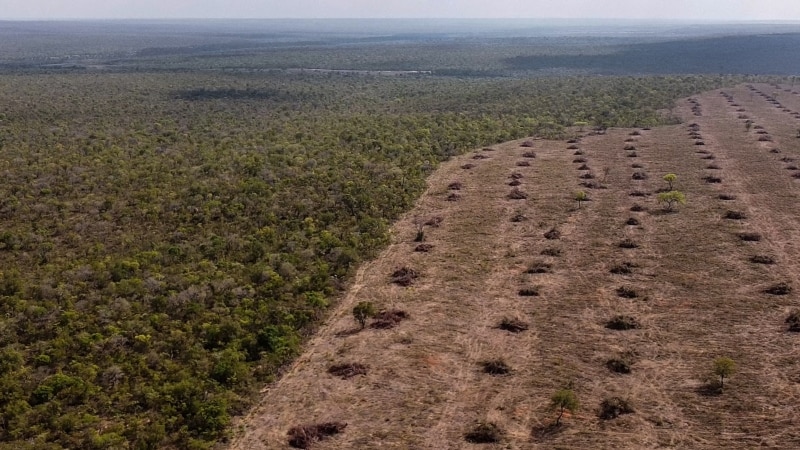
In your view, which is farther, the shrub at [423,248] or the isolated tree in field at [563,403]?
the shrub at [423,248]

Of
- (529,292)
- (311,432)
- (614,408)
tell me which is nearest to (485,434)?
(614,408)

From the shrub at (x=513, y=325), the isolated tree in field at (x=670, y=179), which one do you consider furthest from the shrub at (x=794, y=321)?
the isolated tree in field at (x=670, y=179)

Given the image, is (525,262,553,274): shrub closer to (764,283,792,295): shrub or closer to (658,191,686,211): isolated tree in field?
(764,283,792,295): shrub

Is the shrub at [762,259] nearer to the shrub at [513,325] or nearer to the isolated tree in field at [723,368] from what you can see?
the isolated tree in field at [723,368]

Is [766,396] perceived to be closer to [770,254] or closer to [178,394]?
[770,254]

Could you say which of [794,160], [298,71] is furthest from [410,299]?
[298,71]

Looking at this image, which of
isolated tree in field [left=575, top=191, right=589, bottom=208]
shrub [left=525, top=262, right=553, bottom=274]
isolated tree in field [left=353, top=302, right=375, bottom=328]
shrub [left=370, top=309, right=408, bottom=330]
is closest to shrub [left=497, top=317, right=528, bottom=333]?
shrub [left=370, top=309, right=408, bottom=330]
